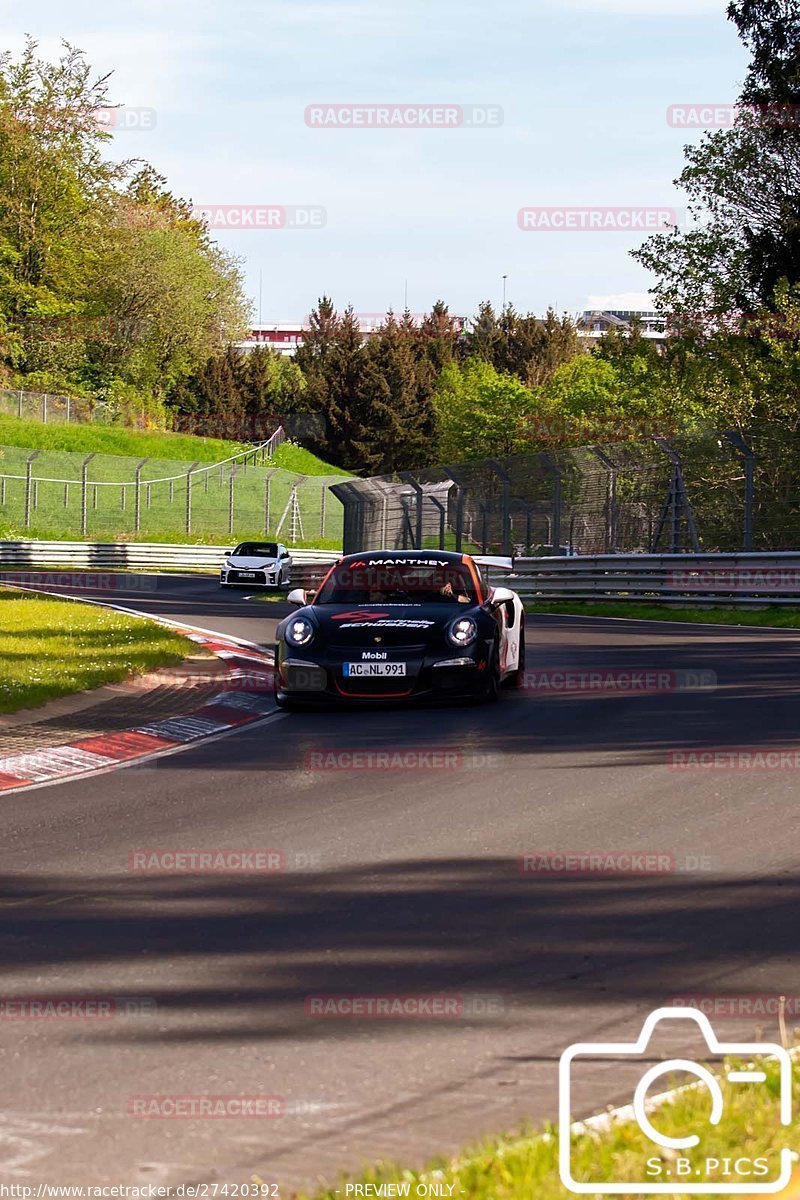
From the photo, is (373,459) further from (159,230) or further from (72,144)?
(72,144)

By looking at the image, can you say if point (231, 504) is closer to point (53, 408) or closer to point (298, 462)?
point (53, 408)

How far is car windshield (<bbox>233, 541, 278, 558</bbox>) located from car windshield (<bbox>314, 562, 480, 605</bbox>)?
2774cm

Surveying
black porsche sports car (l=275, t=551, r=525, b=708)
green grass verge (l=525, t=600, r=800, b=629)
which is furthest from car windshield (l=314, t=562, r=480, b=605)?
green grass verge (l=525, t=600, r=800, b=629)

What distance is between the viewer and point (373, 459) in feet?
318

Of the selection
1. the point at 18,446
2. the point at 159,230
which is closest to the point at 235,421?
the point at 159,230

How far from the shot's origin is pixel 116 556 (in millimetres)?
53500

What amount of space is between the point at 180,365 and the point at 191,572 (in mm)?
42327

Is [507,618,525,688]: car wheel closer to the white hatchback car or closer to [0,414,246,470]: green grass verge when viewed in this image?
the white hatchback car

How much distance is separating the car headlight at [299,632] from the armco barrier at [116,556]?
35929mm

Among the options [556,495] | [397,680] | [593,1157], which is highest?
[556,495]

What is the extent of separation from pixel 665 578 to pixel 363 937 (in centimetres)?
2136

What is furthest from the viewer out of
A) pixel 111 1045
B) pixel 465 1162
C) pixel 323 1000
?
pixel 323 1000

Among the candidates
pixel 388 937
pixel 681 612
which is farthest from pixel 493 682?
pixel 681 612

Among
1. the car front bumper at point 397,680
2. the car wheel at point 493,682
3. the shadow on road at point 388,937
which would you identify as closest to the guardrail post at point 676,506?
the car wheel at point 493,682
